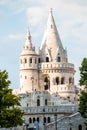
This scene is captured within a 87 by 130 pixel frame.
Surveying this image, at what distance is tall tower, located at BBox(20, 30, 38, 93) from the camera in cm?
13588

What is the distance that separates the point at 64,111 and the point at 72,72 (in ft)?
97.2

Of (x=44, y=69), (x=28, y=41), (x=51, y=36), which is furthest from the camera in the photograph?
(x=51, y=36)

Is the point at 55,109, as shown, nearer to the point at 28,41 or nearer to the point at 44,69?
the point at 44,69

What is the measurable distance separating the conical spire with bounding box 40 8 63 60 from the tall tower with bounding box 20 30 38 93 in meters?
3.74

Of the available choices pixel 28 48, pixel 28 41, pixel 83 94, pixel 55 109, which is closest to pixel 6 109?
pixel 83 94

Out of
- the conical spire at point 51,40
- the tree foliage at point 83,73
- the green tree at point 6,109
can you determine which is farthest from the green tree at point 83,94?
the conical spire at point 51,40

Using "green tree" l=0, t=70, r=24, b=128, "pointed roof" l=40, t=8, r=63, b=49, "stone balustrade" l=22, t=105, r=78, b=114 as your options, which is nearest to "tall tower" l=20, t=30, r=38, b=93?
"pointed roof" l=40, t=8, r=63, b=49

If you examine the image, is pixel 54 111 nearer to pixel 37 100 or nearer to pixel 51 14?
pixel 37 100

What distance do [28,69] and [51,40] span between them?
8.11 metres

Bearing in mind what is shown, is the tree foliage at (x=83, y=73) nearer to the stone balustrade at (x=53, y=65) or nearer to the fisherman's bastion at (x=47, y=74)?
the fisherman's bastion at (x=47, y=74)

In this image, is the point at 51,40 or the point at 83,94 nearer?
the point at 83,94

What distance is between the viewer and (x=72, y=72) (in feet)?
457

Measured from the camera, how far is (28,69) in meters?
136

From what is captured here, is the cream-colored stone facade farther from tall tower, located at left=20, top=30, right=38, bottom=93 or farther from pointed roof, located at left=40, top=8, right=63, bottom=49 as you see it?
pointed roof, located at left=40, top=8, right=63, bottom=49
